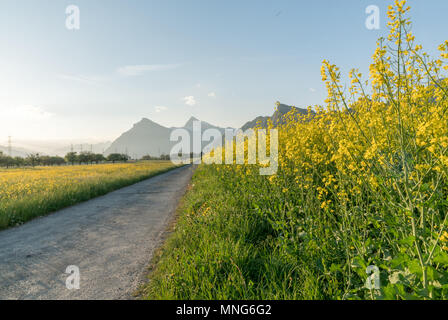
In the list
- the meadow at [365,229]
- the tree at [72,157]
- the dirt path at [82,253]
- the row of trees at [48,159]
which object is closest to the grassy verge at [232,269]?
the meadow at [365,229]

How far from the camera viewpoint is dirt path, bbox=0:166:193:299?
3164 mm

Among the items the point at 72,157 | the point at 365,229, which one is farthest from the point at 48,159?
the point at 365,229

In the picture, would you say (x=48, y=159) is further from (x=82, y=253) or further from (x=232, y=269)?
(x=232, y=269)

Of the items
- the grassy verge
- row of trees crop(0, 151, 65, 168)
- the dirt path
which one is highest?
row of trees crop(0, 151, 65, 168)

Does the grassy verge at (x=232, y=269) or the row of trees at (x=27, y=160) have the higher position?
the row of trees at (x=27, y=160)

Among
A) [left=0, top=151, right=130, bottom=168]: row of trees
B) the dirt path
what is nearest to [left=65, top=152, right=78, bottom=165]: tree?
[left=0, top=151, right=130, bottom=168]: row of trees

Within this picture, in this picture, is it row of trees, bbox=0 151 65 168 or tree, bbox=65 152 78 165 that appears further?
tree, bbox=65 152 78 165

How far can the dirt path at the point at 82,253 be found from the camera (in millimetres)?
3164

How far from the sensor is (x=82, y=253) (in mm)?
4375

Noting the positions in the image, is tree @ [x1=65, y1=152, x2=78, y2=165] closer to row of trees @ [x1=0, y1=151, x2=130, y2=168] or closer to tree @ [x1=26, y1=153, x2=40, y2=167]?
row of trees @ [x1=0, y1=151, x2=130, y2=168]

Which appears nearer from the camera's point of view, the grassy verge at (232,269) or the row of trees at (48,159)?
the grassy verge at (232,269)

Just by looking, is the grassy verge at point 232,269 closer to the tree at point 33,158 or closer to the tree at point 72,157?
the tree at point 33,158

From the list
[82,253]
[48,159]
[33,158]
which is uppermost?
[33,158]
